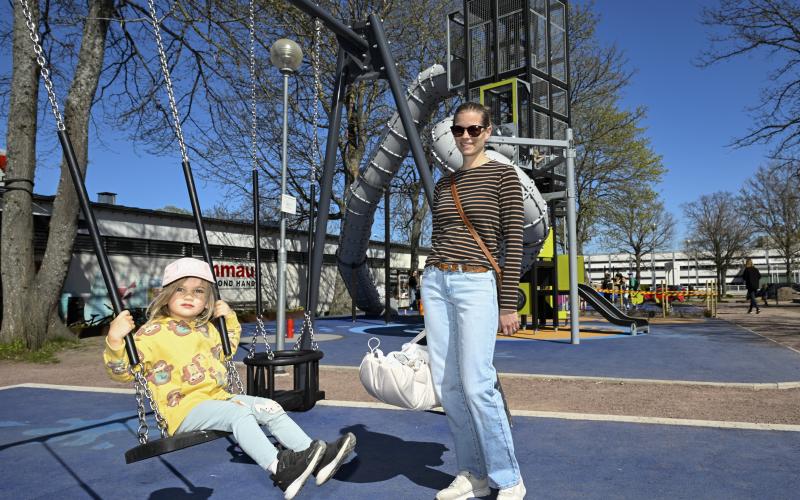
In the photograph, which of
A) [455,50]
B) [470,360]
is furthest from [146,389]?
[455,50]

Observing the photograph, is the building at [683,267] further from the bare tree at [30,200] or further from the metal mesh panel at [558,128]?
the bare tree at [30,200]

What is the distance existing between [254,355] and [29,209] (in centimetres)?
907

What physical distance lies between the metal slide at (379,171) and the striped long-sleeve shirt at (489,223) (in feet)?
32.4

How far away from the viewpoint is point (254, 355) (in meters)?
4.49

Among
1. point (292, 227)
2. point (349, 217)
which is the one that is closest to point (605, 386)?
point (349, 217)

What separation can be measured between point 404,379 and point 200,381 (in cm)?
106

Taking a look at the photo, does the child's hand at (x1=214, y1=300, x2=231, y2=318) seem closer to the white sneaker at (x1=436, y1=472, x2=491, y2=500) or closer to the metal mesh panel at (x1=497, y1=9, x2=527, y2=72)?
the white sneaker at (x1=436, y1=472, x2=491, y2=500)

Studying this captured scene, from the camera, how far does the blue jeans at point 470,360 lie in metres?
2.77

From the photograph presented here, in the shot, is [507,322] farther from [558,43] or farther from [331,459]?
[558,43]

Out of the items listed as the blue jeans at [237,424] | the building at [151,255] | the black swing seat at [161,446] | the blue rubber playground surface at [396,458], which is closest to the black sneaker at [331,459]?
the blue jeans at [237,424]

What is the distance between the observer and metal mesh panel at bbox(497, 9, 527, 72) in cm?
1315

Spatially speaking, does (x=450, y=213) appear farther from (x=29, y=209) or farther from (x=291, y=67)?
(x=29, y=209)

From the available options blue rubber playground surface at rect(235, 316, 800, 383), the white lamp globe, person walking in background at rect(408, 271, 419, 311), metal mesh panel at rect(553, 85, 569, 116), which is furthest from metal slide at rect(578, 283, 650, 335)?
person walking in background at rect(408, 271, 419, 311)

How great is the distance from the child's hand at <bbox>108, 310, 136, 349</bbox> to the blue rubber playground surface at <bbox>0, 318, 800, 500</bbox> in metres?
1.14
